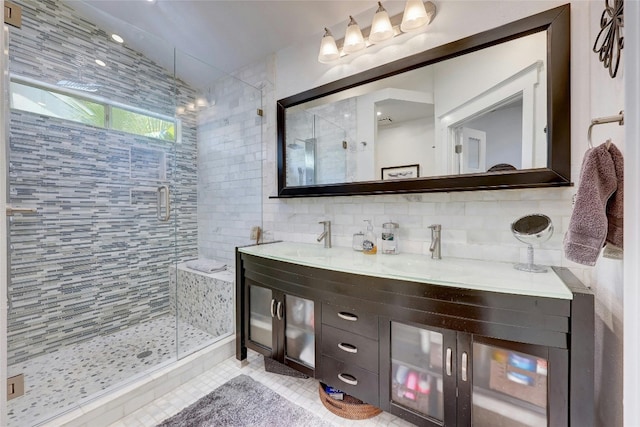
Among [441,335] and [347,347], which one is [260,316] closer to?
[347,347]

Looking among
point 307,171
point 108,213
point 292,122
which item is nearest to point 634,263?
point 307,171

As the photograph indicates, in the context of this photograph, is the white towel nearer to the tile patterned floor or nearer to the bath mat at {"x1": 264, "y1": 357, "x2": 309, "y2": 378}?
the tile patterned floor

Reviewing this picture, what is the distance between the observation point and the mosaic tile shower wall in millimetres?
1836

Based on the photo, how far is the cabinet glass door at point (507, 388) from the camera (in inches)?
38.1

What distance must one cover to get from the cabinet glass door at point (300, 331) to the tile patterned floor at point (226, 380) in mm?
242

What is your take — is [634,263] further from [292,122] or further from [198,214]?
[198,214]

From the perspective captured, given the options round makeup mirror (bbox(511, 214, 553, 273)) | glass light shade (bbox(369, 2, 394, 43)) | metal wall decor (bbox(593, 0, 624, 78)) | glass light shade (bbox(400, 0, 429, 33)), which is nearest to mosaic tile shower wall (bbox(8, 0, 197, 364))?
glass light shade (bbox(369, 2, 394, 43))

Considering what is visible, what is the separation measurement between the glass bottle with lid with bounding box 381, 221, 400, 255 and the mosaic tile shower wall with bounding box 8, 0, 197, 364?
2.16 m

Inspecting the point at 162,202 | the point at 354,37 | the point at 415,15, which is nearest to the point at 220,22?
the point at 354,37

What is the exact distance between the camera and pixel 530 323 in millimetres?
948

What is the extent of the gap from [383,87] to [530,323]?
153 centimetres

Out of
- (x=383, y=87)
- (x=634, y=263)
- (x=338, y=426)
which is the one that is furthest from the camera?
(x=383, y=87)

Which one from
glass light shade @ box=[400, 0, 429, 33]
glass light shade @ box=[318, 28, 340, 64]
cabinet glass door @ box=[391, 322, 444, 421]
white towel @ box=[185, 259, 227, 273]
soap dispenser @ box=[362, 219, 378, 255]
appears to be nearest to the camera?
cabinet glass door @ box=[391, 322, 444, 421]

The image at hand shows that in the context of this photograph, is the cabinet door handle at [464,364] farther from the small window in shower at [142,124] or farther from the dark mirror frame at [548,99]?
the small window in shower at [142,124]
